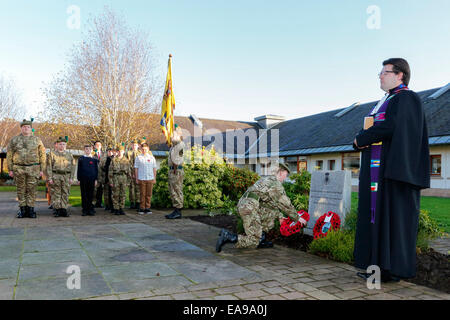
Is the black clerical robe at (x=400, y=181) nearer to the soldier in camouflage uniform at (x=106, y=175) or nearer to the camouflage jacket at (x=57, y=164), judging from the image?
the camouflage jacket at (x=57, y=164)

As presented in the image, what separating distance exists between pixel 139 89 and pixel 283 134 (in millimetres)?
17955

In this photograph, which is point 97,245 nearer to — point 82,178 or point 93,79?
point 82,178

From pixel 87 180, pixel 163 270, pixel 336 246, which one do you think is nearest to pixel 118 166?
pixel 87 180

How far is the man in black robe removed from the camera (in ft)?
12.0

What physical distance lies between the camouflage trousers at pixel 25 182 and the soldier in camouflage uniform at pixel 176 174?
3346mm

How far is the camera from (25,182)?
340 inches

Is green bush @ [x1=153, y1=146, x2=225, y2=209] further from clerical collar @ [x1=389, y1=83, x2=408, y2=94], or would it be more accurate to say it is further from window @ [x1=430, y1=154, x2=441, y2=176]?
window @ [x1=430, y1=154, x2=441, y2=176]

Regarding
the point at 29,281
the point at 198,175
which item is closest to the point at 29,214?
the point at 198,175

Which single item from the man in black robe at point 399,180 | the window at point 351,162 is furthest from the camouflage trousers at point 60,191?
the window at point 351,162

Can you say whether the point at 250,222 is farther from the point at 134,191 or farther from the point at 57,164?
the point at 134,191

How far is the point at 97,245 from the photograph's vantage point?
5.61 meters

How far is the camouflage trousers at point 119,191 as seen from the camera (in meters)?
9.80

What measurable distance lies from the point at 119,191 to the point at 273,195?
5.86 metres
